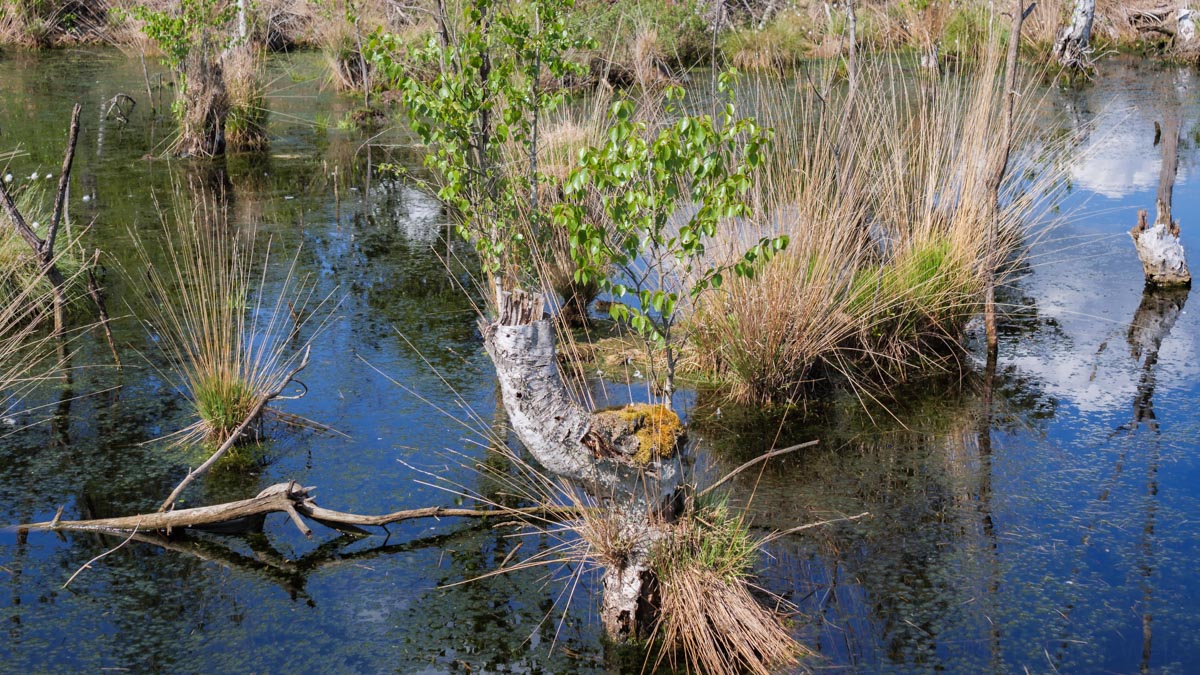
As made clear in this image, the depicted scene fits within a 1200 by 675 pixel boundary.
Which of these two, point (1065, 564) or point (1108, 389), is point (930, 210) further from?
point (1065, 564)

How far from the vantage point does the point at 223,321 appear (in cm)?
503

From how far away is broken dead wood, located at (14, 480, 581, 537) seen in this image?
13.9 ft

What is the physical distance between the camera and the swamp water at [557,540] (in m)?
3.62

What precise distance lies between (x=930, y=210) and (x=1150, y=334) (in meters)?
1.54

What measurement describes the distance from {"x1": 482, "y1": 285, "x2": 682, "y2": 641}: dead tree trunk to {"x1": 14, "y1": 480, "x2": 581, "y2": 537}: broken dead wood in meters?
0.57

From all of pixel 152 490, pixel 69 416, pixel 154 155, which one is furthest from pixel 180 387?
pixel 154 155

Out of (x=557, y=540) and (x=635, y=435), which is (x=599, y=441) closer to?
(x=635, y=435)

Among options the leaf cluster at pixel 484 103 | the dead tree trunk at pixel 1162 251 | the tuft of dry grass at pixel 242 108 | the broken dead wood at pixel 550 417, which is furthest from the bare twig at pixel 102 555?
the tuft of dry grass at pixel 242 108

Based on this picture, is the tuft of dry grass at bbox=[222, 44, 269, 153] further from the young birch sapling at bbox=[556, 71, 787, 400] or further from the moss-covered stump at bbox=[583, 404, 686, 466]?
the moss-covered stump at bbox=[583, 404, 686, 466]

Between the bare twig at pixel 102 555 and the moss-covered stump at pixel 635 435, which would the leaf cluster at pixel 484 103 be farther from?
the bare twig at pixel 102 555

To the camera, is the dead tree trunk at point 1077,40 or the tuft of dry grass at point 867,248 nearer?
the tuft of dry grass at point 867,248

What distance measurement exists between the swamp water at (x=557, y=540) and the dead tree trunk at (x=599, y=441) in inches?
8.0

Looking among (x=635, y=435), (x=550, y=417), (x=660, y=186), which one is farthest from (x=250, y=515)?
(x=660, y=186)

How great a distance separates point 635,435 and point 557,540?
0.85 meters
